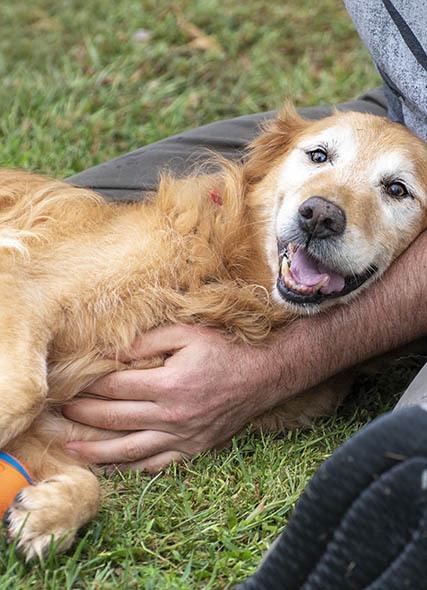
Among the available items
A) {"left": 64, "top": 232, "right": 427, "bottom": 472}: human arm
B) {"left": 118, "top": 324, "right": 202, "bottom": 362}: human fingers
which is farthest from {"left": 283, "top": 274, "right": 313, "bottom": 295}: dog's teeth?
{"left": 118, "top": 324, "right": 202, "bottom": 362}: human fingers

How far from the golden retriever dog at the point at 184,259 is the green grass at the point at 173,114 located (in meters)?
0.20

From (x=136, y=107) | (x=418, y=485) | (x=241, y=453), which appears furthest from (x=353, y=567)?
(x=136, y=107)

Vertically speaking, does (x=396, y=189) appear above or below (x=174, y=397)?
above

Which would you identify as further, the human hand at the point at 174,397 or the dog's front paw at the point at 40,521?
the human hand at the point at 174,397

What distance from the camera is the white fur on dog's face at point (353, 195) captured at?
106 inches

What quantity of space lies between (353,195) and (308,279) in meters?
0.36

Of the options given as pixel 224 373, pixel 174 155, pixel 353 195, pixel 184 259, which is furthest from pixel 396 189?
Answer: pixel 174 155

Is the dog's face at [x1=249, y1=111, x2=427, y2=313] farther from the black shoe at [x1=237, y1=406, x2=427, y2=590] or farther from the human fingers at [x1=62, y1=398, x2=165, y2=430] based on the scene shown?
the black shoe at [x1=237, y1=406, x2=427, y2=590]

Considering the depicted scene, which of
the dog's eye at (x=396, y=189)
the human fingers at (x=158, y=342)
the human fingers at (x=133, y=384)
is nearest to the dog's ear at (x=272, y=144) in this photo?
the dog's eye at (x=396, y=189)

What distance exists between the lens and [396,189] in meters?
2.93

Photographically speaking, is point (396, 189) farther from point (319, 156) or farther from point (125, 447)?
point (125, 447)

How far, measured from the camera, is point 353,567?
5.71 feet

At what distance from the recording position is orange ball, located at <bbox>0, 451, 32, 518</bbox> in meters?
2.25

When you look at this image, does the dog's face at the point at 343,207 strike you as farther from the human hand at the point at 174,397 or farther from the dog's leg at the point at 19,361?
the dog's leg at the point at 19,361
